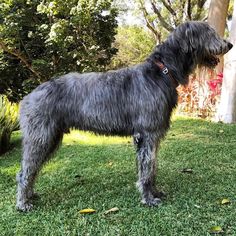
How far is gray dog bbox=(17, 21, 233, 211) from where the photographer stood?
402 centimetres

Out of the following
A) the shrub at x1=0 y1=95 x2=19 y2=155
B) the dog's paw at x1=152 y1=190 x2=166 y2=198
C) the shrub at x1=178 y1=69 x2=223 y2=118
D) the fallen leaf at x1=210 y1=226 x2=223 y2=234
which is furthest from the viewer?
the shrub at x1=178 y1=69 x2=223 y2=118

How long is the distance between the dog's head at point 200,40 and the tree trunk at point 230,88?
4972 millimetres

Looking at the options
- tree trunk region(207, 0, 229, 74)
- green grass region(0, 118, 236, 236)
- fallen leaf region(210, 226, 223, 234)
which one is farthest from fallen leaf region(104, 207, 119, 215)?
tree trunk region(207, 0, 229, 74)

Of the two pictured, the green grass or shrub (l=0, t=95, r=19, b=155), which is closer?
the green grass

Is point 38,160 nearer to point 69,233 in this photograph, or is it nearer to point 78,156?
point 69,233

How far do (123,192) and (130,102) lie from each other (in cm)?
112

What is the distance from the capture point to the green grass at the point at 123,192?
3572 mm

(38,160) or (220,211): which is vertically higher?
(38,160)

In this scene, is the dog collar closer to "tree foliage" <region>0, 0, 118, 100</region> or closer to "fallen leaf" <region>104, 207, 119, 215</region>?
"fallen leaf" <region>104, 207, 119, 215</region>

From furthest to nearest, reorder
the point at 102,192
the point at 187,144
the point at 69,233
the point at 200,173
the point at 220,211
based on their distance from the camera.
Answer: the point at 187,144
the point at 200,173
the point at 102,192
the point at 220,211
the point at 69,233

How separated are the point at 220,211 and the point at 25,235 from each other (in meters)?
1.87

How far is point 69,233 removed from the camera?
137 inches

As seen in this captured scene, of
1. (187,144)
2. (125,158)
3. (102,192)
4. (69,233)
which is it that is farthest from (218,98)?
(69,233)

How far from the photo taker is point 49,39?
11711mm
